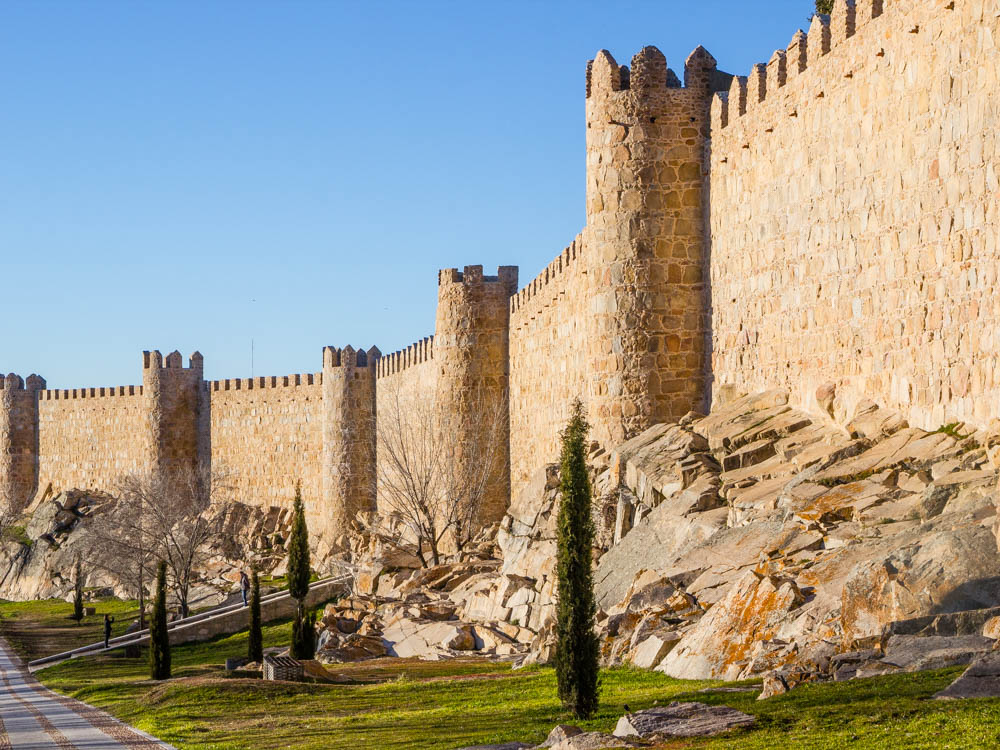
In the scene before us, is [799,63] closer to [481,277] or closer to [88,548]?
[481,277]

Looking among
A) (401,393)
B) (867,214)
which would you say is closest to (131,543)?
(401,393)

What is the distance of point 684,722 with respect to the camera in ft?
32.6

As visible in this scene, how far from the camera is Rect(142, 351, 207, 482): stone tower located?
5200 centimetres

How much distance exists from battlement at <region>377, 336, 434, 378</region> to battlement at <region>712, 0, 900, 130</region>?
16.1 metres

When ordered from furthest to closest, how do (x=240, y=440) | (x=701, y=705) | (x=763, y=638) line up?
1. (x=240, y=440)
2. (x=763, y=638)
3. (x=701, y=705)

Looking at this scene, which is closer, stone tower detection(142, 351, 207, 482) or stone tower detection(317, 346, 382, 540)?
stone tower detection(317, 346, 382, 540)

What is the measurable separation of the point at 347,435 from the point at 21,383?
23.7 metres

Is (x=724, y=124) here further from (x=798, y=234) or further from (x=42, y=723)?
(x=42, y=723)

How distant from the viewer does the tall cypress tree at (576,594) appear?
12.0 m

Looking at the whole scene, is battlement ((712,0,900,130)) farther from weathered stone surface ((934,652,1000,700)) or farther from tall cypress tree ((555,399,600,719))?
weathered stone surface ((934,652,1000,700))

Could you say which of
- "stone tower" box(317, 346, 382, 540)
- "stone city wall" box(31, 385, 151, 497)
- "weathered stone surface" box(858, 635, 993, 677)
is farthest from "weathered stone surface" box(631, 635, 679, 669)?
"stone city wall" box(31, 385, 151, 497)

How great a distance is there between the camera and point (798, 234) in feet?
63.0

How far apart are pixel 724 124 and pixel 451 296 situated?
1331 cm

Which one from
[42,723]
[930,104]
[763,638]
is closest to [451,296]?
Result: [42,723]
